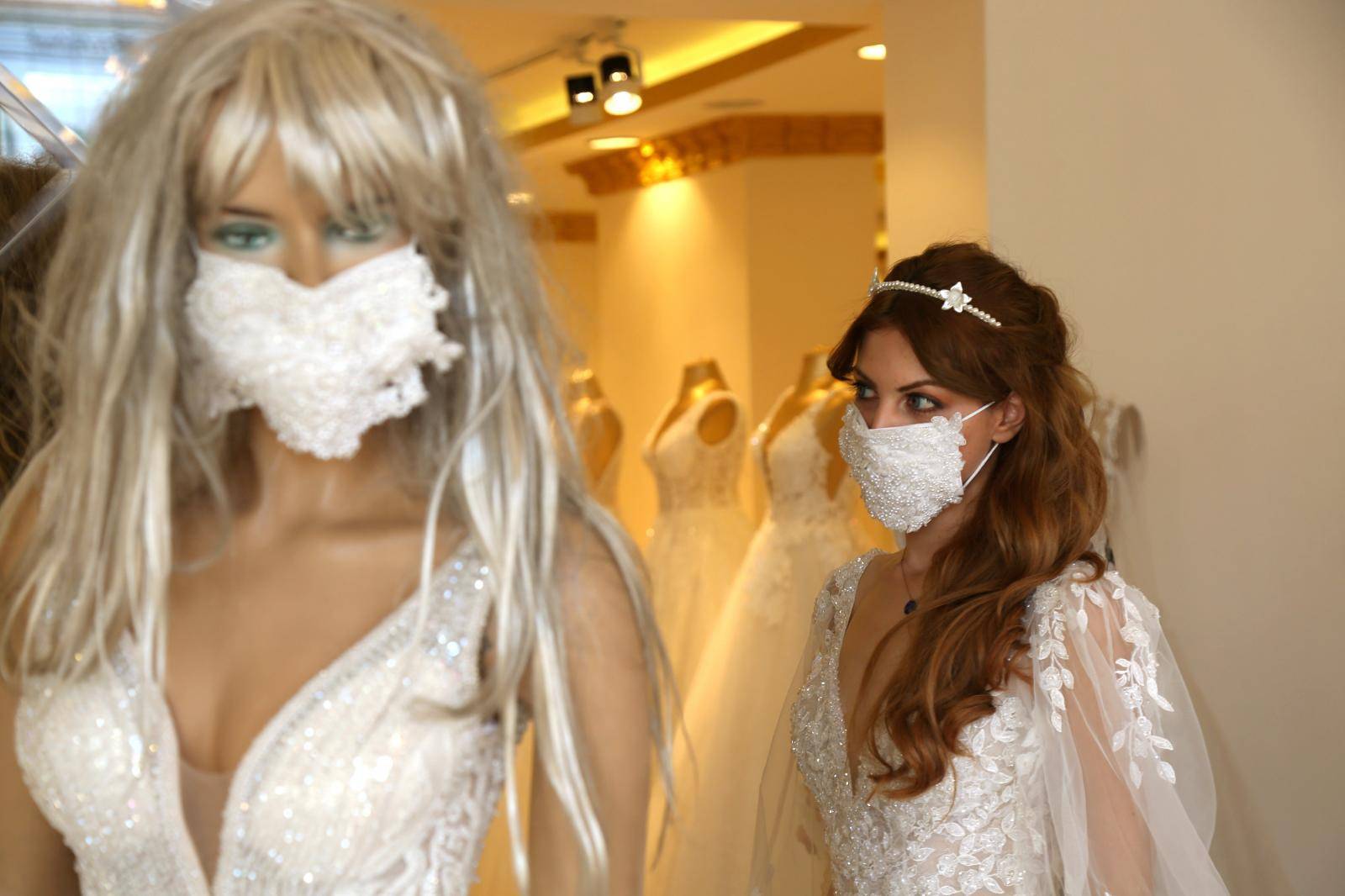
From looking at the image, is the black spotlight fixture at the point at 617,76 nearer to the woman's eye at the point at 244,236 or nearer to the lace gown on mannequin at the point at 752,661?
the lace gown on mannequin at the point at 752,661

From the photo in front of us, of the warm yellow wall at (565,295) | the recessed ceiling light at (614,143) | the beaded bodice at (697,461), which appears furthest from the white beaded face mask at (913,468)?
the recessed ceiling light at (614,143)

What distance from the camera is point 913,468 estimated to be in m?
2.30

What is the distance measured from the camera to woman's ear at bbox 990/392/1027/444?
7.70 ft

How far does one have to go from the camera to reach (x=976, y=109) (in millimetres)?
3740

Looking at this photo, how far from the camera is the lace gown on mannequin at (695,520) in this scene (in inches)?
239

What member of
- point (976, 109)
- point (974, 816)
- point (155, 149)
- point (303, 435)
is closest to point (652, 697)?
point (303, 435)

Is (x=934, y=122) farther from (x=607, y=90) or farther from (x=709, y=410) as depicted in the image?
(x=709, y=410)

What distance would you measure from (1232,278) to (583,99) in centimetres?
301

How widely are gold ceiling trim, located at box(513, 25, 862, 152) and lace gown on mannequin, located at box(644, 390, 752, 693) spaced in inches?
55.7

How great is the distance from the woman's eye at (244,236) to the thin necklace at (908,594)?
141 centimetres

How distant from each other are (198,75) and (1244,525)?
3270 mm

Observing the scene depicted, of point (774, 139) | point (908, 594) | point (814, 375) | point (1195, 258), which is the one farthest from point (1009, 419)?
point (774, 139)

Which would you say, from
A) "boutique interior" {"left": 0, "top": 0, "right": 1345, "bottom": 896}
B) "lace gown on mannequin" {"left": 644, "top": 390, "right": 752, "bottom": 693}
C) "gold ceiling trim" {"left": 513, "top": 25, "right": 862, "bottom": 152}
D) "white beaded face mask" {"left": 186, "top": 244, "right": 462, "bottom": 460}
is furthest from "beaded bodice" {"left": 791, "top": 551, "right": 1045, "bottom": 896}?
"lace gown on mannequin" {"left": 644, "top": 390, "right": 752, "bottom": 693}

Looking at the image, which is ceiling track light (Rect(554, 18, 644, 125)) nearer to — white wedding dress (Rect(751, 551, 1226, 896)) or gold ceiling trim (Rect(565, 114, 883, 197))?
gold ceiling trim (Rect(565, 114, 883, 197))
